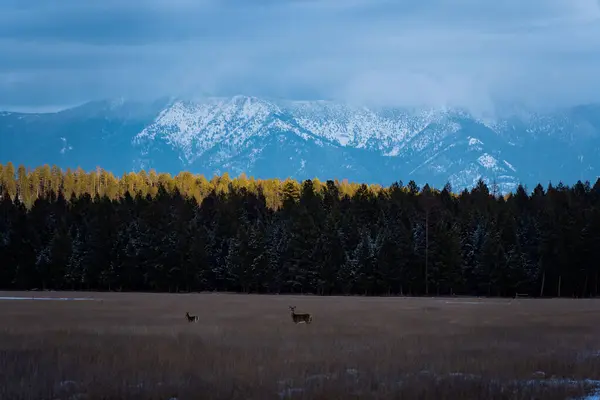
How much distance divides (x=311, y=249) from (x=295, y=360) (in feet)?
279

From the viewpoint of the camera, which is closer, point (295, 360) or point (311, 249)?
point (295, 360)

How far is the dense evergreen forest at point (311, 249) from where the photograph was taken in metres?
100

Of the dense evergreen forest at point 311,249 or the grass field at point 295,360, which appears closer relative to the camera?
the grass field at point 295,360

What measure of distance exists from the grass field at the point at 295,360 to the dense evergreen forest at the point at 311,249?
202 feet

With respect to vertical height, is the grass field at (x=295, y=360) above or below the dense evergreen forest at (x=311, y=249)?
below

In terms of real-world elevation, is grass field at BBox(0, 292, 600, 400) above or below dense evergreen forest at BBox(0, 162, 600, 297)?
below

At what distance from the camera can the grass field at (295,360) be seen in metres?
18.3

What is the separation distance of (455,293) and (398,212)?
24.0 metres

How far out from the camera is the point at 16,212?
120m

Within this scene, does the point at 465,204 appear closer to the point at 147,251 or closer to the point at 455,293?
the point at 455,293

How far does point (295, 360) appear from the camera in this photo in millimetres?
23922

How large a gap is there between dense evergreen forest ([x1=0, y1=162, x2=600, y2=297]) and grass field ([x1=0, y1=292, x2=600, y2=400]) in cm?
6142

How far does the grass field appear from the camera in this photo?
18.3m

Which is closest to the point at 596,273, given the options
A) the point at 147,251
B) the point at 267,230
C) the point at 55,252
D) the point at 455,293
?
the point at 455,293
